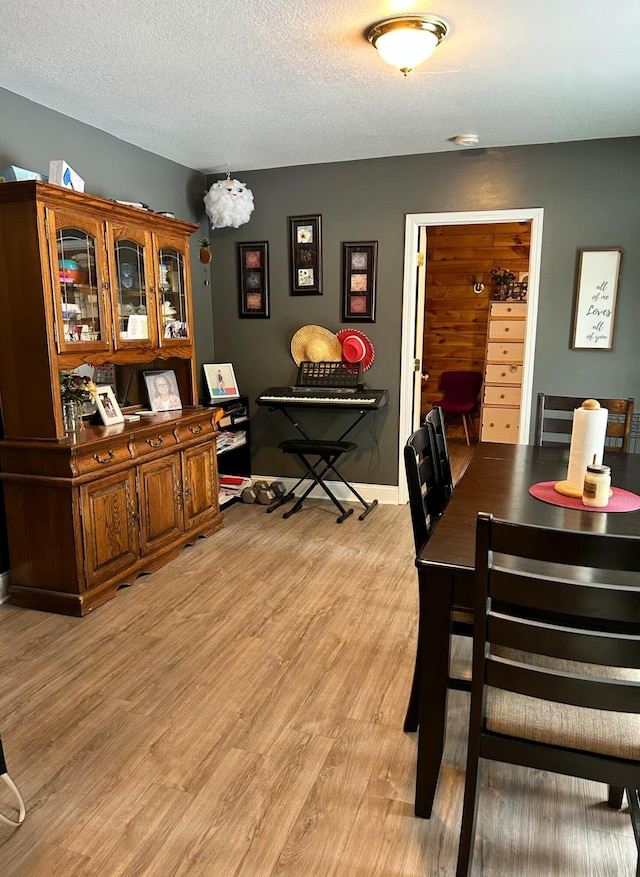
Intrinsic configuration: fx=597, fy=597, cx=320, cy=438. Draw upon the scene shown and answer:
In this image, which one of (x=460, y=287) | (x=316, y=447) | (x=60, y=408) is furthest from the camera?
(x=460, y=287)

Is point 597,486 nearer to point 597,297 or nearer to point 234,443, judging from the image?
point 597,297

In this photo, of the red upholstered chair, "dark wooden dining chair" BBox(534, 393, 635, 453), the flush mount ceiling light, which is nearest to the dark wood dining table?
"dark wooden dining chair" BBox(534, 393, 635, 453)

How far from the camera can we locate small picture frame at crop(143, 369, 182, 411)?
3762 millimetres

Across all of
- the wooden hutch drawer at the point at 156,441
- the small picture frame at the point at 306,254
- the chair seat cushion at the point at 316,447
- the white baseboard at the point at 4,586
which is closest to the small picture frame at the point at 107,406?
the wooden hutch drawer at the point at 156,441

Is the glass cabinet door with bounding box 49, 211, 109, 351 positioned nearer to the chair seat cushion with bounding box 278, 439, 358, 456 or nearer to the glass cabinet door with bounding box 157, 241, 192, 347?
the glass cabinet door with bounding box 157, 241, 192, 347

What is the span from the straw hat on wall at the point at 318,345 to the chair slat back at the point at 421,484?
2.33 metres

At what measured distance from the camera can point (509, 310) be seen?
6168mm

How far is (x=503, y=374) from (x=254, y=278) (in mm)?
2931

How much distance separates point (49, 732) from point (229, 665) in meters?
0.69

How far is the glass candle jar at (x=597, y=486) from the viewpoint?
190 centimetres

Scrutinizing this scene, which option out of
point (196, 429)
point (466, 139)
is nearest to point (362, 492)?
point (196, 429)

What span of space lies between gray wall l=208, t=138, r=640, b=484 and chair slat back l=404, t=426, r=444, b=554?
2.23m

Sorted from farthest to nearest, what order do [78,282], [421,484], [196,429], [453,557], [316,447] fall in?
[316,447], [196,429], [78,282], [421,484], [453,557]

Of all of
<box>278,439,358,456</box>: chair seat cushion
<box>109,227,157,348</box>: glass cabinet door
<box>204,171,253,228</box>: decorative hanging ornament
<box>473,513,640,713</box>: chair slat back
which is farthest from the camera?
<box>204,171,253,228</box>: decorative hanging ornament
